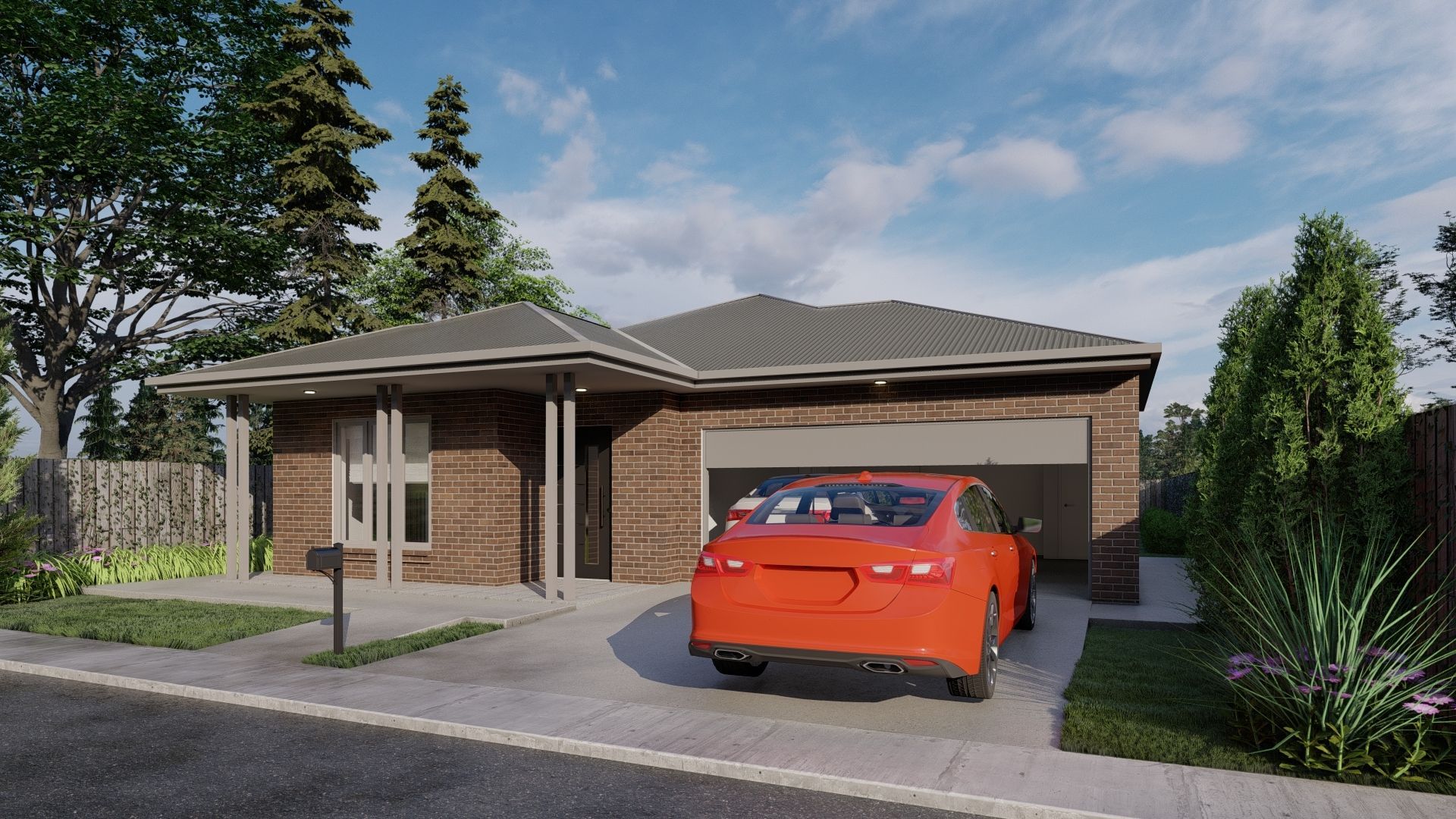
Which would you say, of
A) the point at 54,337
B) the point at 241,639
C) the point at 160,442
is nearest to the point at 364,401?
the point at 241,639

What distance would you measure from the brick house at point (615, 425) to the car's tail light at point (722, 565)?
488 cm

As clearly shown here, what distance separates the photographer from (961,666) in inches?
227

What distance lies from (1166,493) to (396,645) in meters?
23.4

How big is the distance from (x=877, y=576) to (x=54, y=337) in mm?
25238

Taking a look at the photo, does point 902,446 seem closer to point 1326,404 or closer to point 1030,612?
point 1030,612

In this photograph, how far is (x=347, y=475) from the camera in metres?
14.9

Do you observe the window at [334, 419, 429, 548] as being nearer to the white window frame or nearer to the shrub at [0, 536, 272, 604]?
the white window frame

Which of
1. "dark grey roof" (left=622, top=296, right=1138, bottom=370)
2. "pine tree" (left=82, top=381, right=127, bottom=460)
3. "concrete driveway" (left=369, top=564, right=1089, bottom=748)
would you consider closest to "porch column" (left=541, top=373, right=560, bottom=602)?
"concrete driveway" (left=369, top=564, right=1089, bottom=748)

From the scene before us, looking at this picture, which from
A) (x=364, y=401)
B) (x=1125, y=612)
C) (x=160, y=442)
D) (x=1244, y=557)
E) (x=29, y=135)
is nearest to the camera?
(x=1244, y=557)

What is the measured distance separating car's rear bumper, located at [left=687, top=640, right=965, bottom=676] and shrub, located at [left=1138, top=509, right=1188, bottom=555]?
50.7 ft

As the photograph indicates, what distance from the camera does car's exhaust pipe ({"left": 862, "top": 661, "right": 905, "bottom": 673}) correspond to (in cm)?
559

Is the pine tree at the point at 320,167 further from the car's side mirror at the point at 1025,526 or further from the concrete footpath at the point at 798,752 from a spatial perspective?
the car's side mirror at the point at 1025,526

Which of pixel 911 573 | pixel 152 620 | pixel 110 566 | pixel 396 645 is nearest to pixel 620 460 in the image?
pixel 396 645

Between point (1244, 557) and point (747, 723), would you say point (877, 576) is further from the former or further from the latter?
point (1244, 557)
